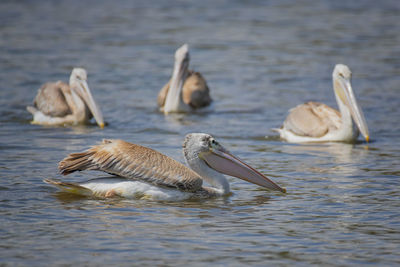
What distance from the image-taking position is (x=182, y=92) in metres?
11.7

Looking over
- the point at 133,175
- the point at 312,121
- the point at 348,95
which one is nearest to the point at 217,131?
the point at 312,121

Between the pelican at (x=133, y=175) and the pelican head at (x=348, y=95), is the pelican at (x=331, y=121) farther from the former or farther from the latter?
the pelican at (x=133, y=175)

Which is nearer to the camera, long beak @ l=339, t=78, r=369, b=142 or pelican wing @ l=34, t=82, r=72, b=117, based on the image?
long beak @ l=339, t=78, r=369, b=142

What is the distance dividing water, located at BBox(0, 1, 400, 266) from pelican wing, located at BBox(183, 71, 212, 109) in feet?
0.93

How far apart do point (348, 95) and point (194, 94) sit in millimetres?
2994

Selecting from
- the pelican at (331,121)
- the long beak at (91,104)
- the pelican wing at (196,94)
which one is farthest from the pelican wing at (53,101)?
the pelican at (331,121)

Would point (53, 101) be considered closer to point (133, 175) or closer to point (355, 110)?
point (355, 110)

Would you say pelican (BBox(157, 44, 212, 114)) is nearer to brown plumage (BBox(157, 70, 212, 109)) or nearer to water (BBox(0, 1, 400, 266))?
brown plumage (BBox(157, 70, 212, 109))

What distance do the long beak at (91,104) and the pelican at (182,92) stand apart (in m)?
1.43

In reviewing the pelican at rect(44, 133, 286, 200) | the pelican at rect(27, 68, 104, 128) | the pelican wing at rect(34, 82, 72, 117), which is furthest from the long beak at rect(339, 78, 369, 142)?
the pelican wing at rect(34, 82, 72, 117)

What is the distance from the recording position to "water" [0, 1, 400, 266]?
201 inches

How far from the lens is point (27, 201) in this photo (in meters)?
6.15

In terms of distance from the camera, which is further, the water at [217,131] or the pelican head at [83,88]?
the pelican head at [83,88]

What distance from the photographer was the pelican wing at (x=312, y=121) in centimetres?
922
